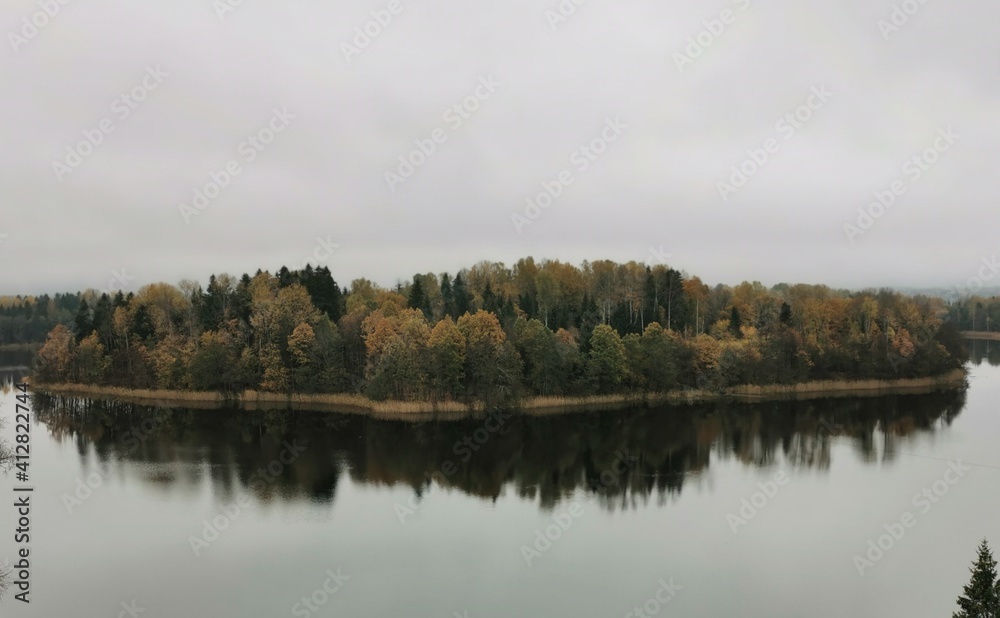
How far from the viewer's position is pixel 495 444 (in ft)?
94.2

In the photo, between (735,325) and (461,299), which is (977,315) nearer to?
(735,325)

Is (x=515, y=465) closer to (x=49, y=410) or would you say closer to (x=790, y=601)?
(x=790, y=601)

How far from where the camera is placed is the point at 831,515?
2022 centimetres

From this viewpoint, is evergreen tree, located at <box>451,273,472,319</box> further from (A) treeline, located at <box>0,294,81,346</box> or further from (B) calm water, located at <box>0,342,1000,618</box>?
(A) treeline, located at <box>0,294,81,346</box>

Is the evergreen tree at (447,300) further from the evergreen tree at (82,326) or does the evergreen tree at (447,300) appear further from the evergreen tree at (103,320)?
the evergreen tree at (82,326)

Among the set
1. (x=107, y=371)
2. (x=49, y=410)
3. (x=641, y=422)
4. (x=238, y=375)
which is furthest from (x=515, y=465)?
(x=107, y=371)

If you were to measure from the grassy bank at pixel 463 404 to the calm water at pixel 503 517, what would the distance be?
2.22m

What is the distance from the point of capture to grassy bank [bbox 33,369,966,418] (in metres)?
34.7

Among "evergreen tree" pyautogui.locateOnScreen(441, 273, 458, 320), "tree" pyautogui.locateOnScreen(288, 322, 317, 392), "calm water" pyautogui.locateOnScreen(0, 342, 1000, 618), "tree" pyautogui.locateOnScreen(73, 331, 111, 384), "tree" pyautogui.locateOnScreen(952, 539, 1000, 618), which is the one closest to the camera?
"tree" pyautogui.locateOnScreen(952, 539, 1000, 618)

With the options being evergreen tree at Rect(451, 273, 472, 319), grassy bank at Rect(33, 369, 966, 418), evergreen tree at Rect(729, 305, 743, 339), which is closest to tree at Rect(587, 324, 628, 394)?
grassy bank at Rect(33, 369, 966, 418)

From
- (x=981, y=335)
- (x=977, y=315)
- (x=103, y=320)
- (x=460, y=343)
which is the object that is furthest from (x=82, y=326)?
(x=977, y=315)

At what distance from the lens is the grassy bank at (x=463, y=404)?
1364 inches

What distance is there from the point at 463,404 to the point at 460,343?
9.92ft

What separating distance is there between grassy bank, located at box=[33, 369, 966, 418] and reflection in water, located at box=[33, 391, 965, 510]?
1462mm
